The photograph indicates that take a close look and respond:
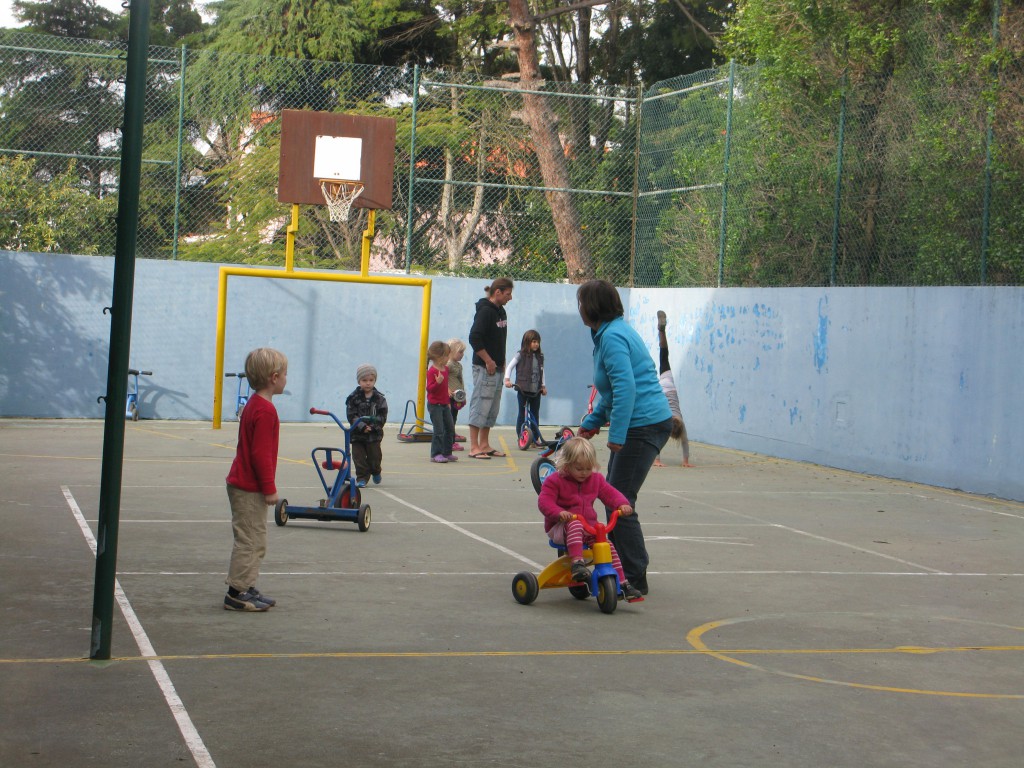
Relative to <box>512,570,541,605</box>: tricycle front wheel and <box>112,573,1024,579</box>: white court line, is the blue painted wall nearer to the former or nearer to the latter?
<box>112,573,1024,579</box>: white court line

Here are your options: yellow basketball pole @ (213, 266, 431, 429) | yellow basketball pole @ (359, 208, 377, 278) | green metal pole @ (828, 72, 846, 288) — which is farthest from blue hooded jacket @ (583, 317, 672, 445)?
yellow basketball pole @ (359, 208, 377, 278)

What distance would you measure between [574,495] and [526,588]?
0.60 m

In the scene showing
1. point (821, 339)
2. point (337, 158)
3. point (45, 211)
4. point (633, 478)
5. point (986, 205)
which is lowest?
point (633, 478)

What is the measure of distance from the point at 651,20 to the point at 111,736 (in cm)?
3035

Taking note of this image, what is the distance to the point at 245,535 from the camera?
7059 millimetres

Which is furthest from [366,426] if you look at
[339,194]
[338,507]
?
[339,194]

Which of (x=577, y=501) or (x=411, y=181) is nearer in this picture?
(x=577, y=501)

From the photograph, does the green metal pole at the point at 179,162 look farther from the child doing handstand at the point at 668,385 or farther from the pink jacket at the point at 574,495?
the pink jacket at the point at 574,495

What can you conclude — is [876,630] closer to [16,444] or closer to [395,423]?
[16,444]

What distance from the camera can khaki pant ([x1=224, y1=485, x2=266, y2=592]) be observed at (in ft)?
23.0

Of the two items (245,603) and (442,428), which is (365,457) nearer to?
(442,428)

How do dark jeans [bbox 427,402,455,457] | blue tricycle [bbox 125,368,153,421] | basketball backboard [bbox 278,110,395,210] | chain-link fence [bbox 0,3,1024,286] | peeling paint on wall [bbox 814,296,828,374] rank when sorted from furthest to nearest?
blue tricycle [bbox 125,368,153,421], basketball backboard [bbox 278,110,395,210], peeling paint on wall [bbox 814,296,828,374], chain-link fence [bbox 0,3,1024,286], dark jeans [bbox 427,402,455,457]

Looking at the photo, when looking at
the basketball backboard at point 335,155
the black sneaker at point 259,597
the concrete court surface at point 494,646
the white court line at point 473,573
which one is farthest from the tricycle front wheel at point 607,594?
the basketball backboard at point 335,155

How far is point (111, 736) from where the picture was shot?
4.83 metres
